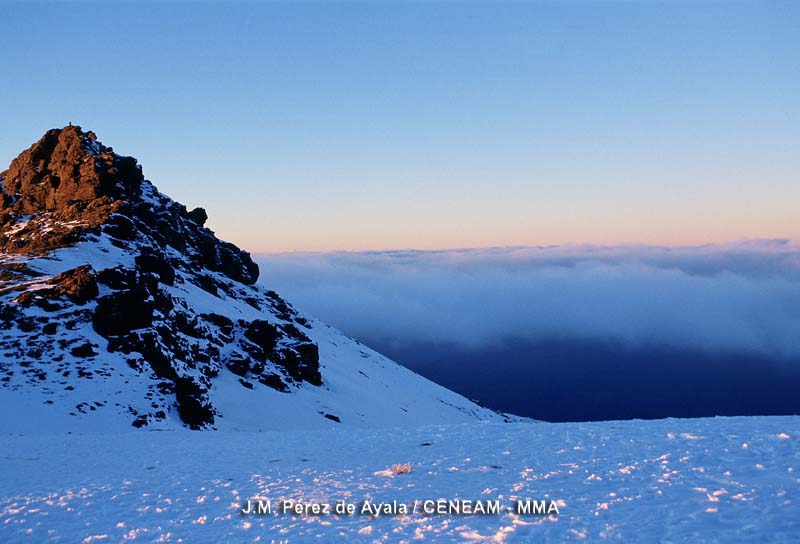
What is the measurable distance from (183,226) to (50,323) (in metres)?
51.7

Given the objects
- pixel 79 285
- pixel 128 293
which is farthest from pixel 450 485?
pixel 79 285

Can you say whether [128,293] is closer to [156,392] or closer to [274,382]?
[156,392]

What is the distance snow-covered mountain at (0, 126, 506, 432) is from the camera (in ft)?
120

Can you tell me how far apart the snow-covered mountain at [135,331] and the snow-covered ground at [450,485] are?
18903 mm

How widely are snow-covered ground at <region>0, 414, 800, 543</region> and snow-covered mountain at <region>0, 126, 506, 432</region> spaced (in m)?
18.9

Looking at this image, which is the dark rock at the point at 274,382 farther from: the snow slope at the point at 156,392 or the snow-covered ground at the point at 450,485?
the snow-covered ground at the point at 450,485

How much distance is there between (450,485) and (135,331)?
39.6m

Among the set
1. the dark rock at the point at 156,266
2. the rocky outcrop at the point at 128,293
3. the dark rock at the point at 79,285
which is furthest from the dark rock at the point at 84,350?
the dark rock at the point at 156,266

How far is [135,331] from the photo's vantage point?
144 feet

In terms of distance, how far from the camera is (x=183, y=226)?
89688mm

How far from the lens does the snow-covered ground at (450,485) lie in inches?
363

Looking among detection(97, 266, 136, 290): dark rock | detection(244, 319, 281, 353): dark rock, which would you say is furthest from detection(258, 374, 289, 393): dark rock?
detection(97, 266, 136, 290): dark rock

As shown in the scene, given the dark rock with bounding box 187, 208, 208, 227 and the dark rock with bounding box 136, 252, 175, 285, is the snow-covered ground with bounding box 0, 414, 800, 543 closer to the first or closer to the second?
the dark rock with bounding box 136, 252, 175, 285

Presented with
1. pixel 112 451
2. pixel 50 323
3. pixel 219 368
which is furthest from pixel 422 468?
pixel 219 368
